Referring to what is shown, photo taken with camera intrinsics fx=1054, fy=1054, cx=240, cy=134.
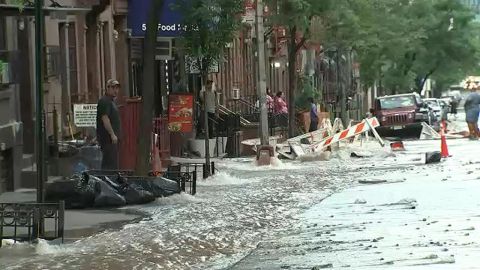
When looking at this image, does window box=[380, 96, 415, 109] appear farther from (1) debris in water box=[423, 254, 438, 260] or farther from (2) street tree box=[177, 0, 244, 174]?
(1) debris in water box=[423, 254, 438, 260]

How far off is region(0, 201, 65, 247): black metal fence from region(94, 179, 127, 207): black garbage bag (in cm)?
292

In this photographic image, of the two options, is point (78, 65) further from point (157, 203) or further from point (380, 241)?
point (380, 241)

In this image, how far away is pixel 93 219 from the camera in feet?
44.4

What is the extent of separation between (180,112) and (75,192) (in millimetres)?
6824

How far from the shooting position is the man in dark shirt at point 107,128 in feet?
53.0

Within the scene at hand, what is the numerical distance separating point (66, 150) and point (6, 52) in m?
1.93

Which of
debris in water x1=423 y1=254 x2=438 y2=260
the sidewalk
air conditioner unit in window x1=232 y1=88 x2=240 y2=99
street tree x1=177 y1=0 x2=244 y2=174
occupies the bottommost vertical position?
debris in water x1=423 y1=254 x2=438 y2=260

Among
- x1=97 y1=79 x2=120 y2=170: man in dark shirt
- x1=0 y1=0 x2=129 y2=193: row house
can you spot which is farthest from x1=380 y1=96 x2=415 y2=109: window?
x1=97 y1=79 x2=120 y2=170: man in dark shirt

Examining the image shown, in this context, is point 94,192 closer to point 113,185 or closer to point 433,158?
point 113,185

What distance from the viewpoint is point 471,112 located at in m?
34.1

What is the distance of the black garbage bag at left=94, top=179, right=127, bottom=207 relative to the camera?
14.5 meters

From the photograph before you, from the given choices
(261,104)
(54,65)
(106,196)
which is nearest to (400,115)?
(261,104)

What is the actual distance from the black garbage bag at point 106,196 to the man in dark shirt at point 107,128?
146 centimetres

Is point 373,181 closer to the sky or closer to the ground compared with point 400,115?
closer to the ground
